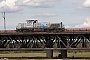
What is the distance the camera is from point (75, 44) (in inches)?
2689

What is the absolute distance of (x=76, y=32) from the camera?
6700 cm

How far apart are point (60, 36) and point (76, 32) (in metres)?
4.57

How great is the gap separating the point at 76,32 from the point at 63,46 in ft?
17.0

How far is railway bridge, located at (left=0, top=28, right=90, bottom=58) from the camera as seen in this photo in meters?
67.6

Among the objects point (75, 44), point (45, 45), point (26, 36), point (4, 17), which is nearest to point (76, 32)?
point (75, 44)

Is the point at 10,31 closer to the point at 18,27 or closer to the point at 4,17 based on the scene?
the point at 18,27

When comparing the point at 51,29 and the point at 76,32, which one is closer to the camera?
the point at 76,32

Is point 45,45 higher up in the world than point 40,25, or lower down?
lower down

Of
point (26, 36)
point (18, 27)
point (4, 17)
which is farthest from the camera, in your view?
point (4, 17)

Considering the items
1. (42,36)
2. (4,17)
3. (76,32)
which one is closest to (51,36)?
(42,36)

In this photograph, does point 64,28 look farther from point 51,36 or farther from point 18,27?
point 18,27

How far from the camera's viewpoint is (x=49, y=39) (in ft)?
231

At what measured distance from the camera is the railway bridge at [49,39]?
6762cm

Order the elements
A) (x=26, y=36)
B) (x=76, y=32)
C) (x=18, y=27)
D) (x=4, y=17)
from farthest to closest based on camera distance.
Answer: (x=4, y=17) → (x=18, y=27) → (x=26, y=36) → (x=76, y=32)
